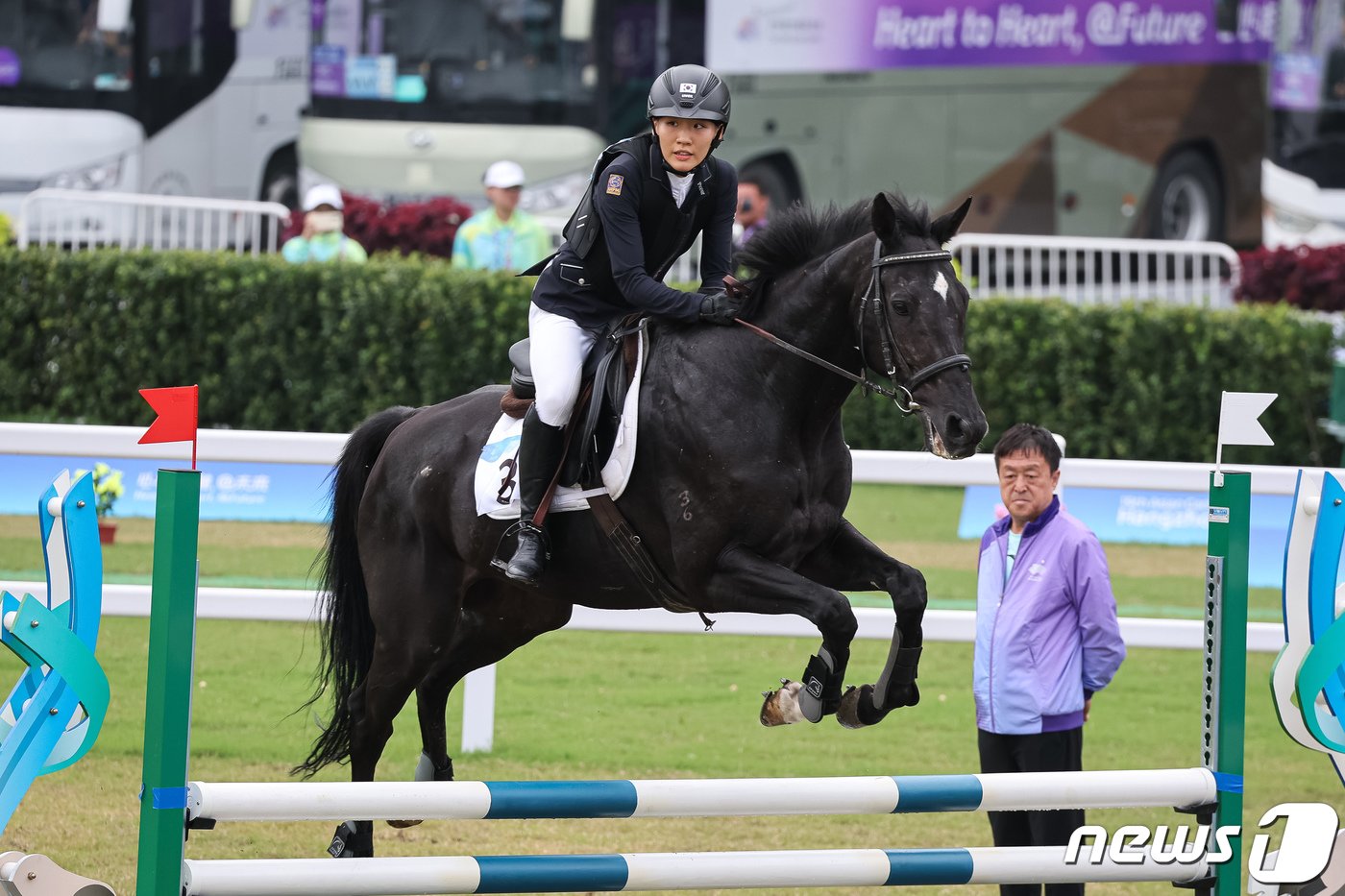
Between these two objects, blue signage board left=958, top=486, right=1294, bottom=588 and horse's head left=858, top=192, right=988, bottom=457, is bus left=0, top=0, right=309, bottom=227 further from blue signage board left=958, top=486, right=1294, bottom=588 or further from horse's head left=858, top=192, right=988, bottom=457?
horse's head left=858, top=192, right=988, bottom=457

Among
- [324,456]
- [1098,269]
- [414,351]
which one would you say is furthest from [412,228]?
[324,456]

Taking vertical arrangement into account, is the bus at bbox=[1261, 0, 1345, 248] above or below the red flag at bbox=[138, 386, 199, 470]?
above

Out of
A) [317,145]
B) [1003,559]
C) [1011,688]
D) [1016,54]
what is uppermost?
[1016,54]

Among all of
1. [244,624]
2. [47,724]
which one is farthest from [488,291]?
[47,724]

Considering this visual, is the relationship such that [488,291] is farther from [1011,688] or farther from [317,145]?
[1011,688]

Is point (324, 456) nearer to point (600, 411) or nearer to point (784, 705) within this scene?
point (600, 411)

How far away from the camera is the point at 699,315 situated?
5.04 m

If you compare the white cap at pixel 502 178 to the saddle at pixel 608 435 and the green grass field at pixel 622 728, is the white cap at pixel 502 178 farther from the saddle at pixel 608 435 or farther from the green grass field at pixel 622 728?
the saddle at pixel 608 435

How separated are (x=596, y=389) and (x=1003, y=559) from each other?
5.27 ft

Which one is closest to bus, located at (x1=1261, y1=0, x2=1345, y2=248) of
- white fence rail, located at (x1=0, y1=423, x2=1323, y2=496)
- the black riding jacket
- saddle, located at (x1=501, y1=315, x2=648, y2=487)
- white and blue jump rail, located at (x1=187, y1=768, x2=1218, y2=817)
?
white fence rail, located at (x1=0, y1=423, x2=1323, y2=496)

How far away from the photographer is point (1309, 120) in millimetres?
15469

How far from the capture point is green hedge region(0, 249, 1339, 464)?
40.4 ft

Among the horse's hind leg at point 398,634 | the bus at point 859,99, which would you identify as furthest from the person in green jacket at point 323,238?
the horse's hind leg at point 398,634

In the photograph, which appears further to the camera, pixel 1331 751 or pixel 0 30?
pixel 0 30
